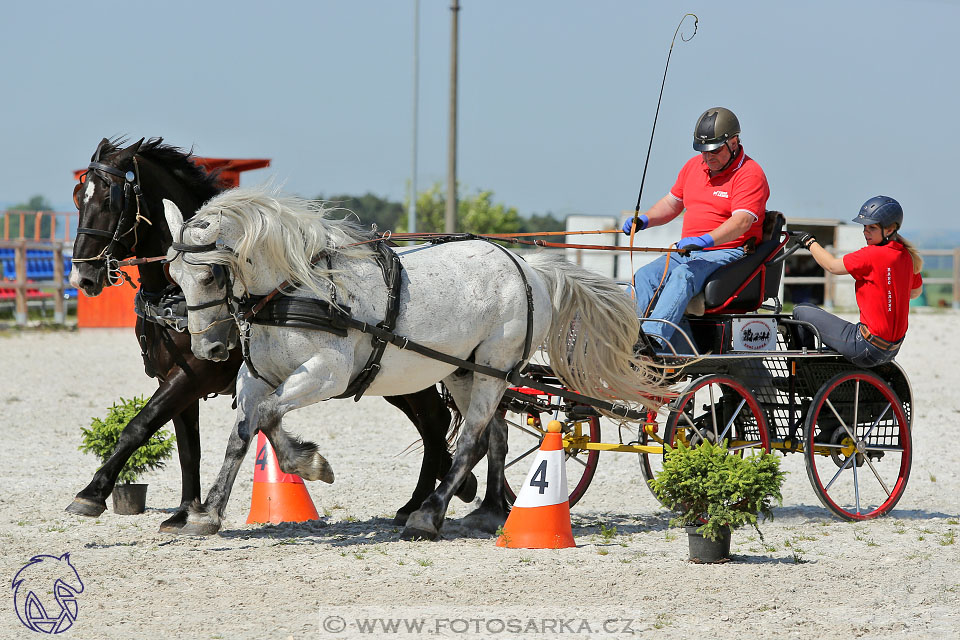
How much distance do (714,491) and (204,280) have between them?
2.61 meters

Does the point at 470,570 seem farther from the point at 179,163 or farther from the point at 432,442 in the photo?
the point at 179,163

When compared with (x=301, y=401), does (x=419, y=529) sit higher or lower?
lower

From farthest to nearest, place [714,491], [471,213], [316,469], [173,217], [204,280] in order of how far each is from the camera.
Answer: [471,213]
[173,217]
[316,469]
[204,280]
[714,491]

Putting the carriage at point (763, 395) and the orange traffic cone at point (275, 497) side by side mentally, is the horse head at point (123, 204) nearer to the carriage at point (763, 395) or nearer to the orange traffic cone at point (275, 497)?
the orange traffic cone at point (275, 497)

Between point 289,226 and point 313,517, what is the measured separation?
1.90 metres

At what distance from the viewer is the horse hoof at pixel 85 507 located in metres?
5.44

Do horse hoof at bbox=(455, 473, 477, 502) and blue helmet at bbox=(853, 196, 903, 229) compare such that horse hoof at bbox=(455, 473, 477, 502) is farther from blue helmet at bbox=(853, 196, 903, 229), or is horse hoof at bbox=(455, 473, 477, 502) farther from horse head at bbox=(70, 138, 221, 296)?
blue helmet at bbox=(853, 196, 903, 229)

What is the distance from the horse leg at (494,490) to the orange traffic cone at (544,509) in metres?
0.44

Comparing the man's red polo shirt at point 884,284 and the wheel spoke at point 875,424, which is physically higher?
the man's red polo shirt at point 884,284

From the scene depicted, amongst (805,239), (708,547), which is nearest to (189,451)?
(708,547)

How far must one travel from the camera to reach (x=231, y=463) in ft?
17.9

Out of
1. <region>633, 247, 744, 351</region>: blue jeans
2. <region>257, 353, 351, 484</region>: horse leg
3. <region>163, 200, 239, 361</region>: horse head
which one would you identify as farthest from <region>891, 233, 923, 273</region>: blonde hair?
<region>163, 200, 239, 361</region>: horse head

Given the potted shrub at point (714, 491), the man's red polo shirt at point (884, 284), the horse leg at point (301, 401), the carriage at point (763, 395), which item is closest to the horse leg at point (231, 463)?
the horse leg at point (301, 401)

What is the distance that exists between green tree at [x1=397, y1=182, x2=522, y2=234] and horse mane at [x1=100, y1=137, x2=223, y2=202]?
4670 centimetres
